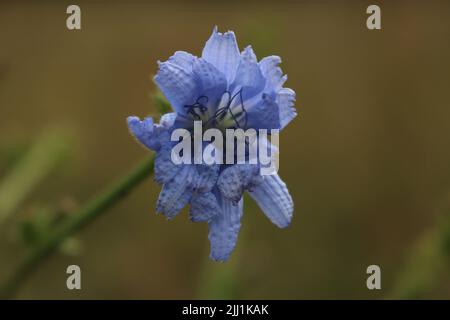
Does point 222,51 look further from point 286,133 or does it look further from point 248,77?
point 286,133

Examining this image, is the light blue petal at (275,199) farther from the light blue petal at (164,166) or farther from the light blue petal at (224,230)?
the light blue petal at (164,166)

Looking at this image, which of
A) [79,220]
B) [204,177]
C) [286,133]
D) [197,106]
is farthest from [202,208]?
[286,133]

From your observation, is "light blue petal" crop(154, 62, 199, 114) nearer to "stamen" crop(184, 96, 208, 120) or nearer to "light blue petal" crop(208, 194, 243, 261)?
"stamen" crop(184, 96, 208, 120)

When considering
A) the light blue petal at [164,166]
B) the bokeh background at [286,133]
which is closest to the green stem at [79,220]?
the light blue petal at [164,166]

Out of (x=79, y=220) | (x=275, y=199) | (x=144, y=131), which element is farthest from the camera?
(x=79, y=220)

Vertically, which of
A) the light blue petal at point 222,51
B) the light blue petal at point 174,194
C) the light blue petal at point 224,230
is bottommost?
the light blue petal at point 224,230

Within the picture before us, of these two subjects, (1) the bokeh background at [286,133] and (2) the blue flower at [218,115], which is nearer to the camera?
(2) the blue flower at [218,115]

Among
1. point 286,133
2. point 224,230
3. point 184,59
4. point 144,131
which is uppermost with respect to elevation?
point 286,133

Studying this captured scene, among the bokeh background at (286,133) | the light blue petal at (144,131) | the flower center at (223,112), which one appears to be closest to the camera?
the light blue petal at (144,131)
